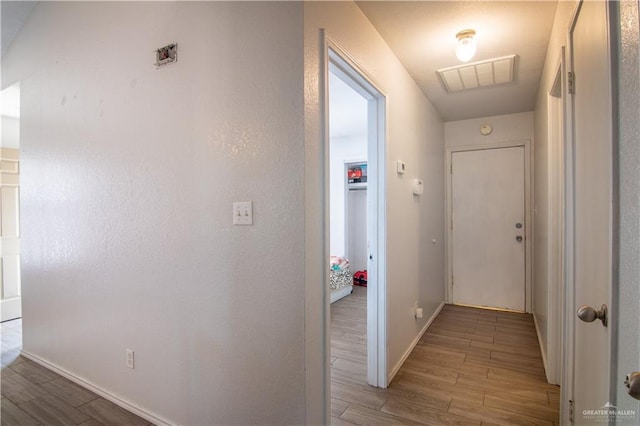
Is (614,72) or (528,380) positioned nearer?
(614,72)

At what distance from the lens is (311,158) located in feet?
4.63

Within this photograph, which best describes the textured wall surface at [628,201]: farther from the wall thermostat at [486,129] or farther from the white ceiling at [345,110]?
the wall thermostat at [486,129]

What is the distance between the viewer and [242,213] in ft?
4.93

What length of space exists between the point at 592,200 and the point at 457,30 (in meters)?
1.56

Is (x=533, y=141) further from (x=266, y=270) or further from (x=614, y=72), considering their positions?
(x=266, y=270)

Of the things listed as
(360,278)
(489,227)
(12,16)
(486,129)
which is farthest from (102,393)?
(486,129)

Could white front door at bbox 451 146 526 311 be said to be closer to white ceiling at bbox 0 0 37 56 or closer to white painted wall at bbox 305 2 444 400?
white painted wall at bbox 305 2 444 400

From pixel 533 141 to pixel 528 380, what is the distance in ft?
8.95

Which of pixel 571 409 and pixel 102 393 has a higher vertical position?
pixel 571 409

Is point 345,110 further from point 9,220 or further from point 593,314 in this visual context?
point 9,220

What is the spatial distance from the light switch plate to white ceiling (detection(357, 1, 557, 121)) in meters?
1.38

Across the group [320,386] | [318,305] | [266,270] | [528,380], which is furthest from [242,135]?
[528,380]

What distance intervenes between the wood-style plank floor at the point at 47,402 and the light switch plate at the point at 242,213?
1396mm

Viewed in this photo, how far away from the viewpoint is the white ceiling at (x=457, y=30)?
6.19ft
